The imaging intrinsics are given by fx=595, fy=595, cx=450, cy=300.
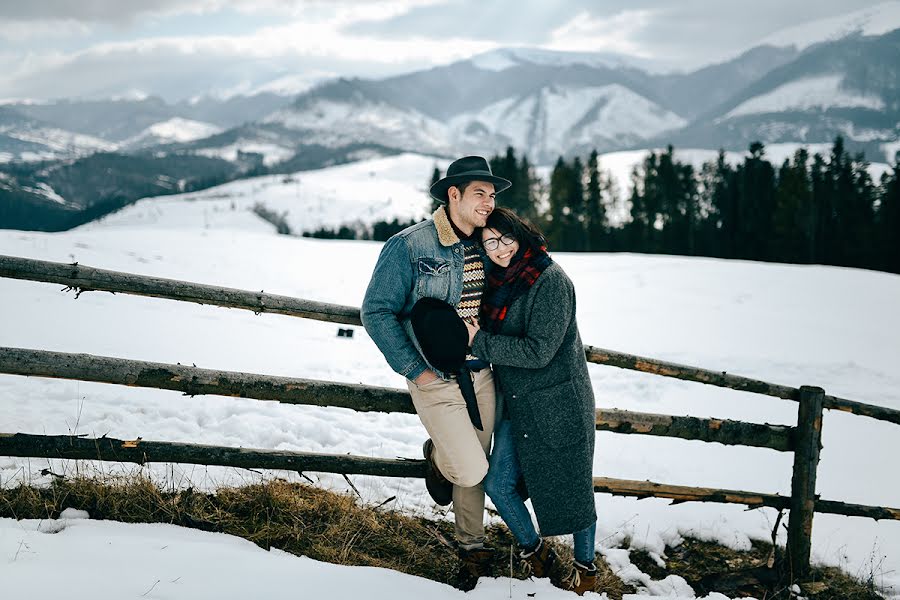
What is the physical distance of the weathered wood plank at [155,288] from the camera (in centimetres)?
331

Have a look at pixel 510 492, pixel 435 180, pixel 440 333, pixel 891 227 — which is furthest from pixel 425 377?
pixel 891 227

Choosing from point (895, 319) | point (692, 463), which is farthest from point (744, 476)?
point (895, 319)

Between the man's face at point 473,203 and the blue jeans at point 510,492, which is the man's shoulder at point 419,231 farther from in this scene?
the blue jeans at point 510,492

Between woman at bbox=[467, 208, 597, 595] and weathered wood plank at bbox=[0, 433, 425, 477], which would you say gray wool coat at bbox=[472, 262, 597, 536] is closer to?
woman at bbox=[467, 208, 597, 595]

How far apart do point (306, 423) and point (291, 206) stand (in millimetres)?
181537

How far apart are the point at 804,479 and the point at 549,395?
2.76 meters

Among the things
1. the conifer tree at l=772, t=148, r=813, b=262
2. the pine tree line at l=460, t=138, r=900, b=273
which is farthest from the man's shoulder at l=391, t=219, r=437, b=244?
the conifer tree at l=772, t=148, r=813, b=262

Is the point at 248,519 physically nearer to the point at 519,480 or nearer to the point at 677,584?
the point at 519,480

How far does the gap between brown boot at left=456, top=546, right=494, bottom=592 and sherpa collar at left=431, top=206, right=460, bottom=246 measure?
75.0 inches

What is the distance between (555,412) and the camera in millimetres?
3523

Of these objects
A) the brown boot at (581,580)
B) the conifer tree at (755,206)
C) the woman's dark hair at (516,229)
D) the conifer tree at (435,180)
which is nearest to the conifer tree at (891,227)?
the conifer tree at (755,206)

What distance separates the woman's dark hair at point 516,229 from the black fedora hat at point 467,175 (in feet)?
0.57

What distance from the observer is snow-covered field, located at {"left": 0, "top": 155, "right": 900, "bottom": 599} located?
3166 millimetres

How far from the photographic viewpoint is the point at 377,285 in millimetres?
3350
